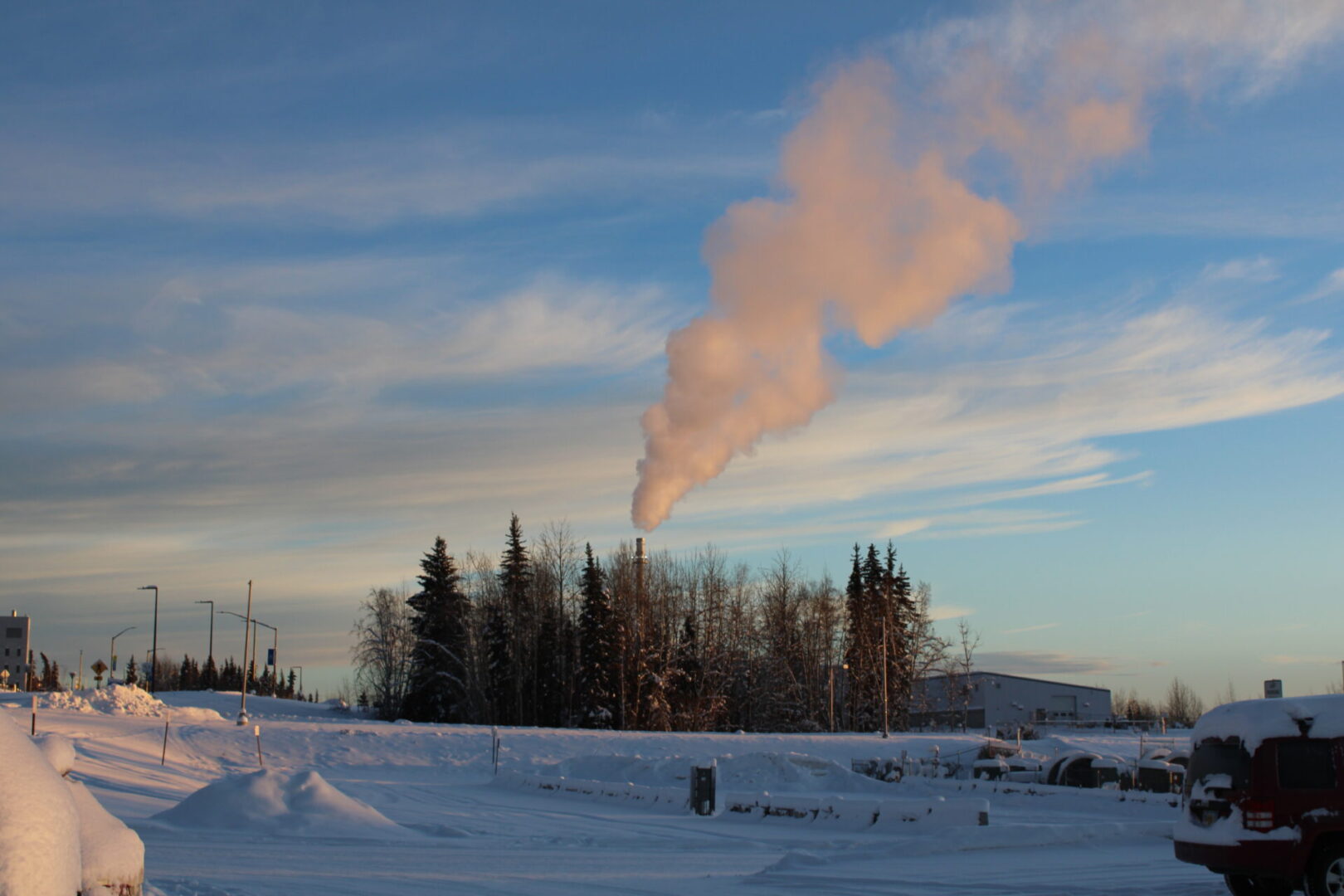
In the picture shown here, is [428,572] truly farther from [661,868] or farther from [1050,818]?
[661,868]

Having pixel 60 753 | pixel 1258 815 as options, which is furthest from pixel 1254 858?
pixel 60 753

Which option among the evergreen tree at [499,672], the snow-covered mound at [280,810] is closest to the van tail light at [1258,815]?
the snow-covered mound at [280,810]

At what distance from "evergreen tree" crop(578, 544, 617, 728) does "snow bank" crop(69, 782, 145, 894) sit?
214 feet

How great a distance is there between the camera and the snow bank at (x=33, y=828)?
5398 millimetres

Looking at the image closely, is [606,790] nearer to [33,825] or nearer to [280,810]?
[280,810]

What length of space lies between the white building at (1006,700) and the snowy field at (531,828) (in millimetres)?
48715

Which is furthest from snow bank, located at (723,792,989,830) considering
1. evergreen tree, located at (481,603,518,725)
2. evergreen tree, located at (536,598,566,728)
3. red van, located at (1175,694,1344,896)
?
evergreen tree, located at (536,598,566,728)

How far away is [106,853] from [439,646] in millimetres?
72841

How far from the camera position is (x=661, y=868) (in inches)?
720

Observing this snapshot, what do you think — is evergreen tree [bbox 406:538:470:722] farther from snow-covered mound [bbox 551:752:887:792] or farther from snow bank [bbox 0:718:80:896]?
snow bank [bbox 0:718:80:896]

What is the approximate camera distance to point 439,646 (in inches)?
3083

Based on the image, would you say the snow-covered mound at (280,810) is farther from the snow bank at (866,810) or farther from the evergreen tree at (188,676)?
the evergreen tree at (188,676)

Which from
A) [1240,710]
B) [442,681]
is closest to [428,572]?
[442,681]

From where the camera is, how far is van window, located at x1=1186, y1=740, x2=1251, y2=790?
40.4ft
